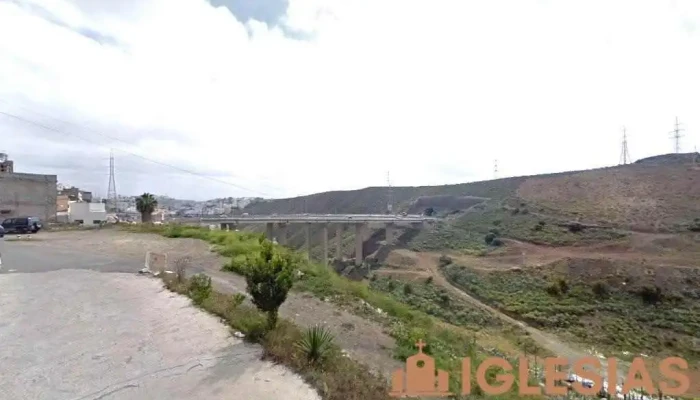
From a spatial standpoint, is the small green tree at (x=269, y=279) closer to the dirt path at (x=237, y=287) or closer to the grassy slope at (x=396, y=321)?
the grassy slope at (x=396, y=321)

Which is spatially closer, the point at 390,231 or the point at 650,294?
the point at 650,294

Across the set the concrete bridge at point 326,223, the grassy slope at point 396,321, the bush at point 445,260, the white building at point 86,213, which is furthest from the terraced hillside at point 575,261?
the white building at point 86,213

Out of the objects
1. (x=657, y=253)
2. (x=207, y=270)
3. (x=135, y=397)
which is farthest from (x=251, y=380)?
(x=657, y=253)

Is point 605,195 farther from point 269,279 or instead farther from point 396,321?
point 269,279

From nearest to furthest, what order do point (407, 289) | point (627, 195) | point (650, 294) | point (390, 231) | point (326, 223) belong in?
point (650, 294) → point (407, 289) → point (627, 195) → point (390, 231) → point (326, 223)

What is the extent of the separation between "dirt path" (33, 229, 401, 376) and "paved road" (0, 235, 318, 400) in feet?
7.25

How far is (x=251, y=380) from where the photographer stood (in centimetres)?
635

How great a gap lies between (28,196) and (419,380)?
154ft

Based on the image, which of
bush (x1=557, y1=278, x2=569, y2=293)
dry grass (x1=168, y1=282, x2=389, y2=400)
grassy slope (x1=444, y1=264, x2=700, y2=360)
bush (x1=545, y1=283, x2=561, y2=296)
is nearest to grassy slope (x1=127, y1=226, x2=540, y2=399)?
dry grass (x1=168, y1=282, x2=389, y2=400)

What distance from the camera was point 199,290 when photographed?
37.4ft

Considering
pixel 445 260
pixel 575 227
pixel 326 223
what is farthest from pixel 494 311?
pixel 326 223

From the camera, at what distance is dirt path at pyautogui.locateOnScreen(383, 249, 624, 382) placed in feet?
63.2

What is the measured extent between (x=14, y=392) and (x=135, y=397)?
1.92 m

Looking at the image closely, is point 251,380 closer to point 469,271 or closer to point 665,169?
point 469,271
